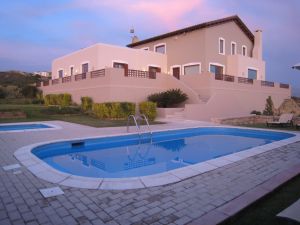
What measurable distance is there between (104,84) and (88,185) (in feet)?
50.9

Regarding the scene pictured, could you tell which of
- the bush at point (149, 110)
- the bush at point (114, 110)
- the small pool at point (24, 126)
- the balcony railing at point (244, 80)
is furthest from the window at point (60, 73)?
the balcony railing at point (244, 80)

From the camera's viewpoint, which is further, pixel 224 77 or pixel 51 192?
pixel 224 77

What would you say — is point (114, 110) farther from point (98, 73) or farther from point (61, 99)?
point (61, 99)

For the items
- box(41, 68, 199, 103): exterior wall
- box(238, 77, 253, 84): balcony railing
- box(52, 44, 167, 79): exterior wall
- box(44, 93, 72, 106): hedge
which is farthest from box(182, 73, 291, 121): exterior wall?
box(44, 93, 72, 106): hedge

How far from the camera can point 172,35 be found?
27469 millimetres

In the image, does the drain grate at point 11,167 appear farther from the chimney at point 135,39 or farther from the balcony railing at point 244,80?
the chimney at point 135,39

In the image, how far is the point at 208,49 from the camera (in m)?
25.1

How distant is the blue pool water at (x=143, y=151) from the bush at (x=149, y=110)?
4693mm

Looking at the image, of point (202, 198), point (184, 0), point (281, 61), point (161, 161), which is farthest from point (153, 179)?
point (281, 61)

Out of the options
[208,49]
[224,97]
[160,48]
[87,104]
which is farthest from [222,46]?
[87,104]

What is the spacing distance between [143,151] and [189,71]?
17843 mm

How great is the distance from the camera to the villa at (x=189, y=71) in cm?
2025

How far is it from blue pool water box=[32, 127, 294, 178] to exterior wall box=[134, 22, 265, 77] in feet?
42.1

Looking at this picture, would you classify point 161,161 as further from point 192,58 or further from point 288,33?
point 288,33
